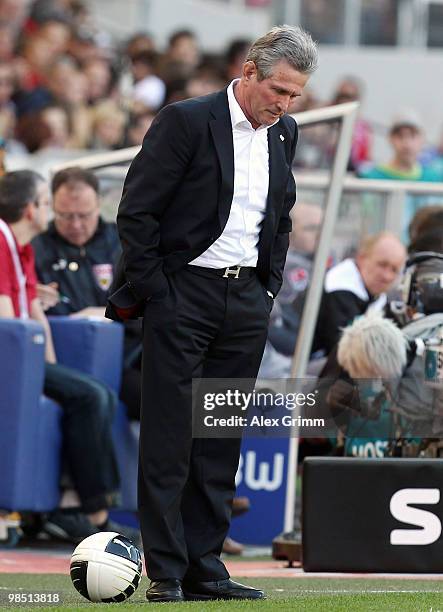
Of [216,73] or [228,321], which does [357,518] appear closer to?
[228,321]

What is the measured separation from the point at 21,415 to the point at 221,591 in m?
2.85

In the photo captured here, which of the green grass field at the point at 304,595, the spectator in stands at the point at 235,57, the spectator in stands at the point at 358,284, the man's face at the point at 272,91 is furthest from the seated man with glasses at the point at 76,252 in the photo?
the spectator in stands at the point at 235,57

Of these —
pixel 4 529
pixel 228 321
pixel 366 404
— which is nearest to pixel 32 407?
pixel 4 529

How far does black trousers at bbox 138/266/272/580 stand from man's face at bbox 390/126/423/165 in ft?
26.5

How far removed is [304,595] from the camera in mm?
5992

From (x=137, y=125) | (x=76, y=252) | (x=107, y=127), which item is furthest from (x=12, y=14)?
(x=76, y=252)

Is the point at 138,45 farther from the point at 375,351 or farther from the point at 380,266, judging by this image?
the point at 375,351

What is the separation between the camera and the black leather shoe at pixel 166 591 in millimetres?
5578

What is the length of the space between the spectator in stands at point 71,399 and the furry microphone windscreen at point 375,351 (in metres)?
1.62

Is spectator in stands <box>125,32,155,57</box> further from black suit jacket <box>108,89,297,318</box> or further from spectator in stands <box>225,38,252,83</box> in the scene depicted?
black suit jacket <box>108,89,297,318</box>

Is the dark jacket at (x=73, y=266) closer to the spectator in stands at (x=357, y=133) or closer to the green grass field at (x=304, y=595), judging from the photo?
the green grass field at (x=304, y=595)

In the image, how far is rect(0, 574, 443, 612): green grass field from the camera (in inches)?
212

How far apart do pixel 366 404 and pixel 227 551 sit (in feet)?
6.77

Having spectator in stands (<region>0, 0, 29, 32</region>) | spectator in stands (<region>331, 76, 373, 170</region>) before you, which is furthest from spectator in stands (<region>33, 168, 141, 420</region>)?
spectator in stands (<region>0, 0, 29, 32</region>)
